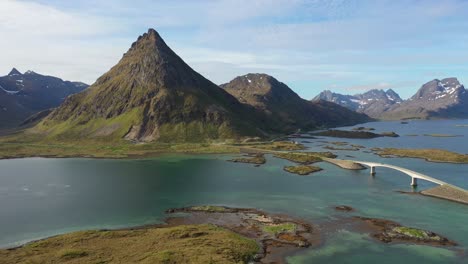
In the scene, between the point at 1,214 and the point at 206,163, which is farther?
the point at 206,163

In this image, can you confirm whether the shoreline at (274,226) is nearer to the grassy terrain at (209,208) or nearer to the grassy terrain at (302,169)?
the grassy terrain at (209,208)

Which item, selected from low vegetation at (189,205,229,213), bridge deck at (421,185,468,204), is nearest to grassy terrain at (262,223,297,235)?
low vegetation at (189,205,229,213)

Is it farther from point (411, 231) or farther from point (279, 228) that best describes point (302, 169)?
point (411, 231)

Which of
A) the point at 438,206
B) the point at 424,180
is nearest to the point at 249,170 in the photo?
the point at 424,180

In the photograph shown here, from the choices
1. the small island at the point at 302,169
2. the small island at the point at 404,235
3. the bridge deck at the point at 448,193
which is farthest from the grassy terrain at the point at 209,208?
the bridge deck at the point at 448,193

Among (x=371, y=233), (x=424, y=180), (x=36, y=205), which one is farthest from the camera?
(x=424, y=180)

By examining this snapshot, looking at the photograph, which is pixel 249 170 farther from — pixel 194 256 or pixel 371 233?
pixel 194 256

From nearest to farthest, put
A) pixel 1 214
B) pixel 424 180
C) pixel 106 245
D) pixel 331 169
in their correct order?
pixel 106 245 → pixel 1 214 → pixel 424 180 → pixel 331 169

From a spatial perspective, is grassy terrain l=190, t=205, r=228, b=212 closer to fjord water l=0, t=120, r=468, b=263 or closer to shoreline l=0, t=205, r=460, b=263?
shoreline l=0, t=205, r=460, b=263
